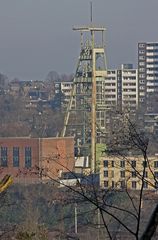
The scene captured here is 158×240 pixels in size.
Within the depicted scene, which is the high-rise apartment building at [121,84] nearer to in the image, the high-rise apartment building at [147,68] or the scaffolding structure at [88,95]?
the high-rise apartment building at [147,68]

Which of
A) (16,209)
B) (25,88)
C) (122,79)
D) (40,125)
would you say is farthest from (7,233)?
(25,88)

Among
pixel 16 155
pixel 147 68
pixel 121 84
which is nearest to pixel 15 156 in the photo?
pixel 16 155

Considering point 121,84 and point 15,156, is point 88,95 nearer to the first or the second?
point 15,156

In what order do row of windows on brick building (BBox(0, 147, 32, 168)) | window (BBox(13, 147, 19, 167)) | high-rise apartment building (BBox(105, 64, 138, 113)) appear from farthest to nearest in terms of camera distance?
high-rise apartment building (BBox(105, 64, 138, 113)) → row of windows on brick building (BBox(0, 147, 32, 168)) → window (BBox(13, 147, 19, 167))

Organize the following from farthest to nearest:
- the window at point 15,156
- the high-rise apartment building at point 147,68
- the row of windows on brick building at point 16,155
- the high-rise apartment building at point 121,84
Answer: the high-rise apartment building at point 147,68
the high-rise apartment building at point 121,84
the row of windows on brick building at point 16,155
the window at point 15,156

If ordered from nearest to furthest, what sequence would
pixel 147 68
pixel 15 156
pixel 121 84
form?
1. pixel 15 156
2. pixel 121 84
3. pixel 147 68

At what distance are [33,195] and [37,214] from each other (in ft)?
12.8

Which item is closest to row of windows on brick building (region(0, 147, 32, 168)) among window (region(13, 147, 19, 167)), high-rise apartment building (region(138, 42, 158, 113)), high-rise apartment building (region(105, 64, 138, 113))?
window (region(13, 147, 19, 167))

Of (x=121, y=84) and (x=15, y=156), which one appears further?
(x=121, y=84)

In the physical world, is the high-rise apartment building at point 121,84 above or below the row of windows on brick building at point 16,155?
above

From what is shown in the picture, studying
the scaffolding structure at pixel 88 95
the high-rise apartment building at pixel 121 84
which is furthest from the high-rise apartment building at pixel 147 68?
the scaffolding structure at pixel 88 95

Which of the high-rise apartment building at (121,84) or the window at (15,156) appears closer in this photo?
the window at (15,156)

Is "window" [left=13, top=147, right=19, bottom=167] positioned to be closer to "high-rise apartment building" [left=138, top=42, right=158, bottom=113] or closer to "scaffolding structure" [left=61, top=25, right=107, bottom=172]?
"scaffolding structure" [left=61, top=25, right=107, bottom=172]

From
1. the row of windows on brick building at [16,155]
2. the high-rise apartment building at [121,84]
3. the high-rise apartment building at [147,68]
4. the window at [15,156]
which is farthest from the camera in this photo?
the high-rise apartment building at [147,68]
